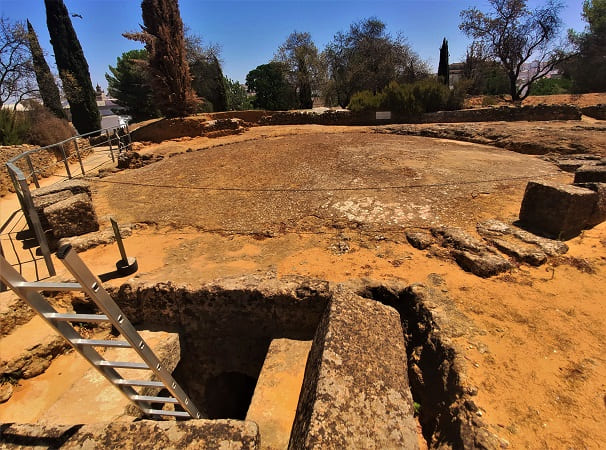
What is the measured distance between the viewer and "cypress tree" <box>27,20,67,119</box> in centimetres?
1844

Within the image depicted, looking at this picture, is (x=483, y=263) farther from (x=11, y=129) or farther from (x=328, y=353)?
(x=11, y=129)

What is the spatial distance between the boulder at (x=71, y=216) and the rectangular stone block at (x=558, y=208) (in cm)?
741

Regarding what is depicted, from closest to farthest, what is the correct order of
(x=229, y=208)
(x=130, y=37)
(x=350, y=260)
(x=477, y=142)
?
1. (x=350, y=260)
2. (x=229, y=208)
3. (x=477, y=142)
4. (x=130, y=37)

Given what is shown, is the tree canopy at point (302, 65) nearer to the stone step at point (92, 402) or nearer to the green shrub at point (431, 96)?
the green shrub at point (431, 96)

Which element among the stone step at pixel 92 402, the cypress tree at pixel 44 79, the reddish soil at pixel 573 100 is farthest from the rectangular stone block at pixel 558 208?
the cypress tree at pixel 44 79

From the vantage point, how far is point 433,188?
702 centimetres

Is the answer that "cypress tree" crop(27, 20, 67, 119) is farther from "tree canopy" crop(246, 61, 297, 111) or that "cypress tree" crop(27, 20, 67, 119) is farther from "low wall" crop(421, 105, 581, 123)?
"low wall" crop(421, 105, 581, 123)

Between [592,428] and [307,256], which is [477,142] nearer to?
[307,256]

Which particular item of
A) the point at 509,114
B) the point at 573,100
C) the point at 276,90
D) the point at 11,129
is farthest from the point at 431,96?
the point at 11,129

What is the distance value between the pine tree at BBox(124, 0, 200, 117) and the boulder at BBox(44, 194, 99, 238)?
12.9 m

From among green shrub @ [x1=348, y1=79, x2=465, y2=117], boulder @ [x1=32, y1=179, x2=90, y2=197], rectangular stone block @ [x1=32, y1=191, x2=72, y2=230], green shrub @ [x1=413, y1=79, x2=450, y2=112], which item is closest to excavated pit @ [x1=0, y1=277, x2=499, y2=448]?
rectangular stone block @ [x1=32, y1=191, x2=72, y2=230]

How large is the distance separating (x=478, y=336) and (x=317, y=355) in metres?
1.61

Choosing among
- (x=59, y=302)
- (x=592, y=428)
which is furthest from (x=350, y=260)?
(x=59, y=302)

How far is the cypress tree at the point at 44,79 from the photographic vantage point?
60.5ft
